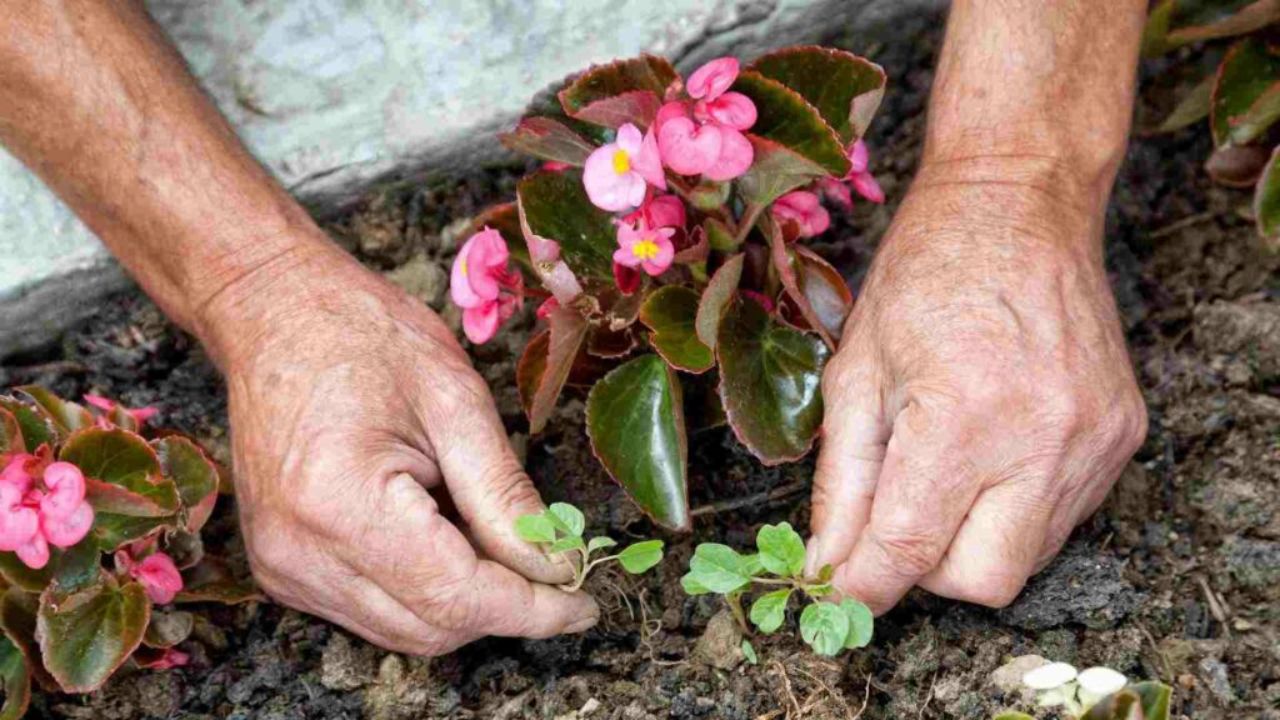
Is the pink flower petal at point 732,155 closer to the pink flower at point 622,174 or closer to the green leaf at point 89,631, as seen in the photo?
the pink flower at point 622,174

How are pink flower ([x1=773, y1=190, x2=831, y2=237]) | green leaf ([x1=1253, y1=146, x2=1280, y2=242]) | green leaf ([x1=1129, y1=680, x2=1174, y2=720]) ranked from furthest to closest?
green leaf ([x1=1253, y1=146, x2=1280, y2=242]), pink flower ([x1=773, y1=190, x2=831, y2=237]), green leaf ([x1=1129, y1=680, x2=1174, y2=720])

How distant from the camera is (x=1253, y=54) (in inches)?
66.7

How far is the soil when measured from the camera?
1.38 metres

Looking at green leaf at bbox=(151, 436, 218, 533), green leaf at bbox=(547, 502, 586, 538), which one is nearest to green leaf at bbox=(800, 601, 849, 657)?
green leaf at bbox=(547, 502, 586, 538)

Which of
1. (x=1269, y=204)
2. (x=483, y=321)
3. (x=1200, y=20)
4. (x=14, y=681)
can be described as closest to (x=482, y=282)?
(x=483, y=321)

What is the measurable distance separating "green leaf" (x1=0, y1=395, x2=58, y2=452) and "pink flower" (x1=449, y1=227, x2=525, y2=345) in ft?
1.31

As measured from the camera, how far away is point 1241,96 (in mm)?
1678

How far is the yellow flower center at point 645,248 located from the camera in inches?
51.0

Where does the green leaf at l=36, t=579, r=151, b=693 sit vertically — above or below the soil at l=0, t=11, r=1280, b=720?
above

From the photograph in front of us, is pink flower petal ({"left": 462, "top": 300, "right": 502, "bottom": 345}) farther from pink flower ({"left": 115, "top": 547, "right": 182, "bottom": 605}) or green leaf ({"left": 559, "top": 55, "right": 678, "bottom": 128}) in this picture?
pink flower ({"left": 115, "top": 547, "right": 182, "bottom": 605})

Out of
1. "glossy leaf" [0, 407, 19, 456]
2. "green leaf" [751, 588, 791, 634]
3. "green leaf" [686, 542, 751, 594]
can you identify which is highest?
"glossy leaf" [0, 407, 19, 456]

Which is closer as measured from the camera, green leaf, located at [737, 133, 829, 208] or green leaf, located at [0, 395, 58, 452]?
green leaf, located at [737, 133, 829, 208]

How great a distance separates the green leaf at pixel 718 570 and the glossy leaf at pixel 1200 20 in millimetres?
856

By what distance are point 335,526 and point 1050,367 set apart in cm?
65
